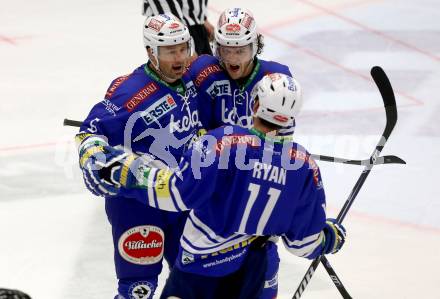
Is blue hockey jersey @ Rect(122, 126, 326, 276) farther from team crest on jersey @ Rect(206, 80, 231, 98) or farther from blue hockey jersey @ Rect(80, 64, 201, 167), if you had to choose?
team crest on jersey @ Rect(206, 80, 231, 98)

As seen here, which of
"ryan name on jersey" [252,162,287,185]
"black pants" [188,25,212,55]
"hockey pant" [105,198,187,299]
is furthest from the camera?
"black pants" [188,25,212,55]

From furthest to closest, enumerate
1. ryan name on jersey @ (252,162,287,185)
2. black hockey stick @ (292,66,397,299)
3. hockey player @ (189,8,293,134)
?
hockey player @ (189,8,293,134), black hockey stick @ (292,66,397,299), ryan name on jersey @ (252,162,287,185)

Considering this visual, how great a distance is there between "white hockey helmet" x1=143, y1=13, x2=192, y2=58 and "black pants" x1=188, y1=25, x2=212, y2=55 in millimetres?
1719

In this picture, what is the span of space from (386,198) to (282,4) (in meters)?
3.64

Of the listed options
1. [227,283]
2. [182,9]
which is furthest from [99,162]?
[182,9]

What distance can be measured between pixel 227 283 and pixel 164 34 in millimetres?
1030

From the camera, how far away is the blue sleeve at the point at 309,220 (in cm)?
296

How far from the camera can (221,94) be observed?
375cm

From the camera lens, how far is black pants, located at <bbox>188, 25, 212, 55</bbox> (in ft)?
17.4

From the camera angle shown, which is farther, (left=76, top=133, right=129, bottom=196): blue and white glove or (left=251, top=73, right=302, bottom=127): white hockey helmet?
(left=76, top=133, right=129, bottom=196): blue and white glove

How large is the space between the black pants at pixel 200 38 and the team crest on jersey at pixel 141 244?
196cm

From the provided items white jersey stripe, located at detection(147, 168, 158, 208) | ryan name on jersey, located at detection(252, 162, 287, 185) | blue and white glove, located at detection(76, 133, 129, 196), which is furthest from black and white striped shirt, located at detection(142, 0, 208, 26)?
ryan name on jersey, located at detection(252, 162, 287, 185)

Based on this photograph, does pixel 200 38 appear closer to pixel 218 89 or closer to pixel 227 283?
pixel 218 89

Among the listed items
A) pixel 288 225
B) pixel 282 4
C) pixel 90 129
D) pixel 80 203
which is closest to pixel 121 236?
pixel 90 129
